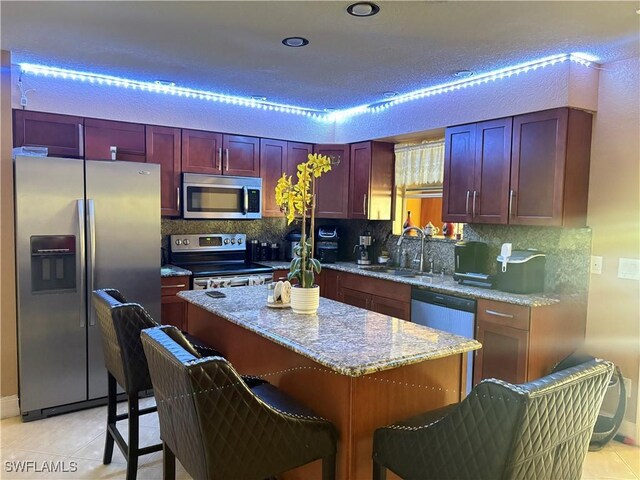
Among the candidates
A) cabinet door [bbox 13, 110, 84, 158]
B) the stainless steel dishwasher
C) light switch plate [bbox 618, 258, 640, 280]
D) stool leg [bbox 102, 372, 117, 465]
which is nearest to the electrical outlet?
light switch plate [bbox 618, 258, 640, 280]

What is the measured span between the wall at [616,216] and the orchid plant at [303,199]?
84.5 inches

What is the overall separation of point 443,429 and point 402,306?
240cm

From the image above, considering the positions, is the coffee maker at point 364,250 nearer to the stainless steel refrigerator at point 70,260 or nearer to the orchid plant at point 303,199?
the stainless steel refrigerator at point 70,260

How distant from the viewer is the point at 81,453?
277 centimetres

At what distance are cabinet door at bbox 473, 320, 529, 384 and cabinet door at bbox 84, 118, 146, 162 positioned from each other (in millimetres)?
3151

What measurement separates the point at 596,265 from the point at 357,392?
2390 millimetres

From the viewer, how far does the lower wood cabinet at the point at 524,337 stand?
10.0ft

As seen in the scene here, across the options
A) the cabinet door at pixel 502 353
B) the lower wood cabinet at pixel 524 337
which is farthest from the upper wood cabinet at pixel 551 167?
the cabinet door at pixel 502 353

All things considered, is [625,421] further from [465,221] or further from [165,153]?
[165,153]

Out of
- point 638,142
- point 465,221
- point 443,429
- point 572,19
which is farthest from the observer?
point 465,221

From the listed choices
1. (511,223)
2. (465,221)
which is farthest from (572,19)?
(465,221)

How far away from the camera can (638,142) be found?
3.04 m

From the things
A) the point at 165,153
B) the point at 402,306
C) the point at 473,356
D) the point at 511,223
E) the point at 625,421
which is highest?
the point at 165,153

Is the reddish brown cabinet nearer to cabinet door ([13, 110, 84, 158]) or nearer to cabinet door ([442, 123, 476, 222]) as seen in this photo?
cabinet door ([442, 123, 476, 222])
